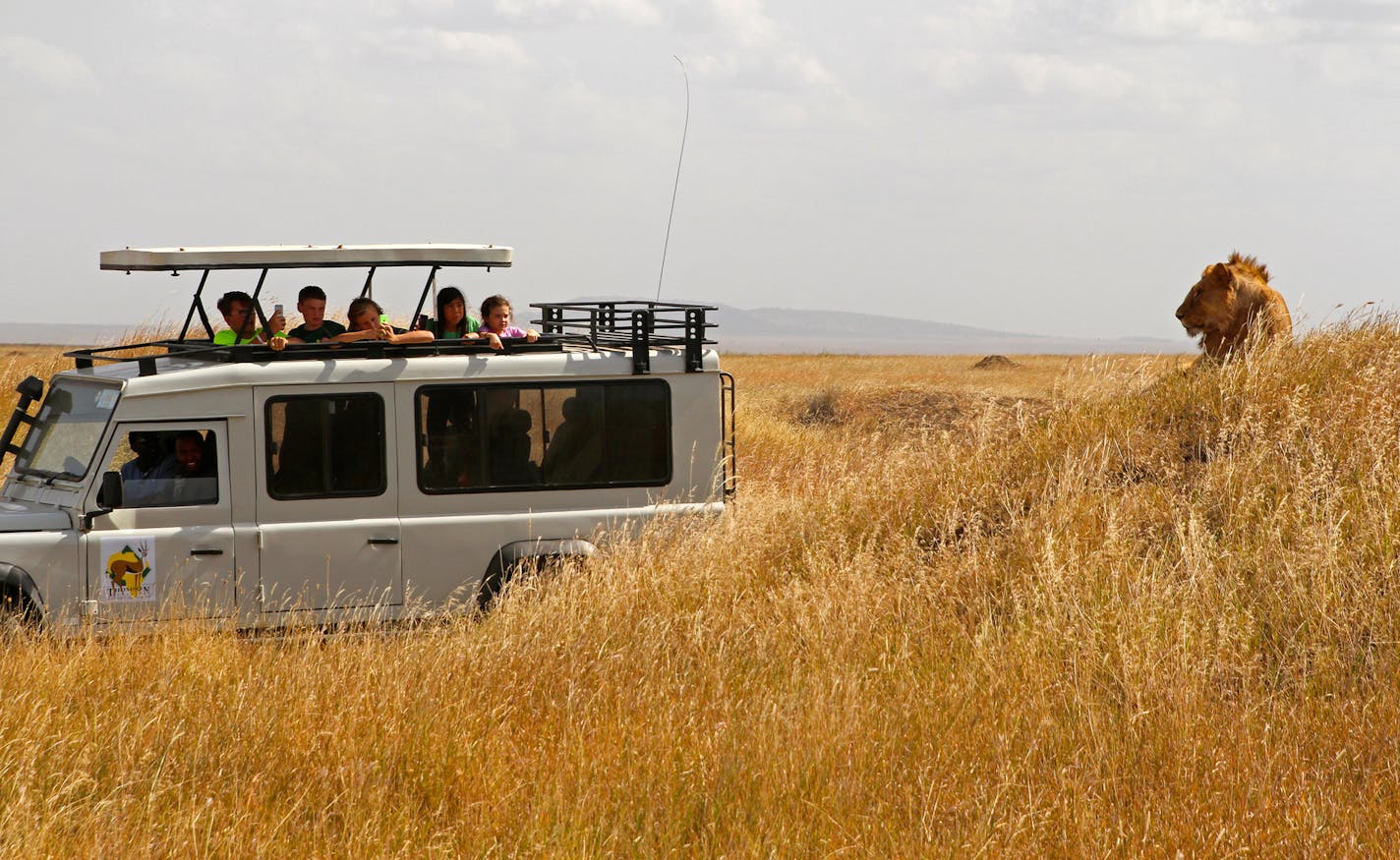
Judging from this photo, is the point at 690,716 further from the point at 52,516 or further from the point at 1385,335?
the point at 1385,335

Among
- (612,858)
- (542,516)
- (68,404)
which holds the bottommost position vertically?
(612,858)


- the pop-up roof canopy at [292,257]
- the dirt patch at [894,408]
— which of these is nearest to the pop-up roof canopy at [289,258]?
the pop-up roof canopy at [292,257]

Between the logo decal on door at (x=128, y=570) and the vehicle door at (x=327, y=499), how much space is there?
62cm

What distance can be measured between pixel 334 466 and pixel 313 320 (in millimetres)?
1506

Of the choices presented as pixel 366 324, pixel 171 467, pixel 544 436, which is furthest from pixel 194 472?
pixel 544 436

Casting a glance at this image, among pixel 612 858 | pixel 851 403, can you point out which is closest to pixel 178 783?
pixel 612 858

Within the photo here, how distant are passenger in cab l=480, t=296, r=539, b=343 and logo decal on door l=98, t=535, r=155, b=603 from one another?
2.58 metres

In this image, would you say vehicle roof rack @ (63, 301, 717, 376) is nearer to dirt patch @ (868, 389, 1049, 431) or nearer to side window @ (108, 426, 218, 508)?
side window @ (108, 426, 218, 508)

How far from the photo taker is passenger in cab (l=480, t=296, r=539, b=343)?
29.7ft

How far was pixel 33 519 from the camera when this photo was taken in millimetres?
7508

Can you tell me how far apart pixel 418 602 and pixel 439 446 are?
3.14 feet

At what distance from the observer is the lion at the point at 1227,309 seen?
1170 cm

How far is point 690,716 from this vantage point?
18.7 feet

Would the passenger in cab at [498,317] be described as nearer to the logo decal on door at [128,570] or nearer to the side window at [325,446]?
the side window at [325,446]
